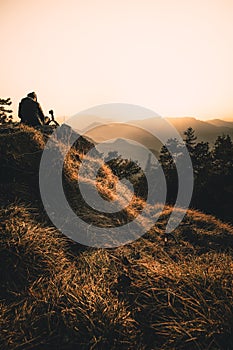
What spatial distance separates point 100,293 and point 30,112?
11515mm

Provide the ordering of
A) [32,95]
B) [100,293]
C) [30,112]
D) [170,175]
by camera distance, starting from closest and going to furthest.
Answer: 1. [100,293]
2. [30,112]
3. [32,95]
4. [170,175]

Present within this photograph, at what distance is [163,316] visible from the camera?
13.8 ft

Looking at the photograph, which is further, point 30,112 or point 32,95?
point 32,95

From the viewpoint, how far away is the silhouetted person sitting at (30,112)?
13.9 meters

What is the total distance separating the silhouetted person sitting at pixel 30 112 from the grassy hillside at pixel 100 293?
7204 mm

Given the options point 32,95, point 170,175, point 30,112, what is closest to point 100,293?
point 30,112

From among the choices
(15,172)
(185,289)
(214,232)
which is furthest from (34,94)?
(185,289)

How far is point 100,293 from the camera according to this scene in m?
4.74

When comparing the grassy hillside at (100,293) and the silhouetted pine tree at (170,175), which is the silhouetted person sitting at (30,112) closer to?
the grassy hillside at (100,293)

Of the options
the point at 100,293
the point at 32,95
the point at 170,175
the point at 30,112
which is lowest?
the point at 170,175

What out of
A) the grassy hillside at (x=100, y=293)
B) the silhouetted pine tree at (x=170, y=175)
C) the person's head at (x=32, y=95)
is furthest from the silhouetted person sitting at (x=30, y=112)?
the silhouetted pine tree at (x=170, y=175)

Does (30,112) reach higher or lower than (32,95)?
lower

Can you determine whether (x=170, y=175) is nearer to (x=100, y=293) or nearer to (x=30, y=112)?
(x=30, y=112)

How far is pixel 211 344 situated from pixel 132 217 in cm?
564
